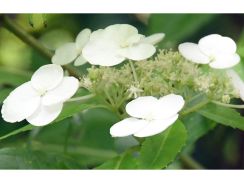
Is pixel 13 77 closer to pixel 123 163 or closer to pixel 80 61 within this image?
pixel 80 61

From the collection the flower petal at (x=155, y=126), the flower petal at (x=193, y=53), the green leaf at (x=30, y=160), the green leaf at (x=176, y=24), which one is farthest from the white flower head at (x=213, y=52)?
the green leaf at (x=176, y=24)

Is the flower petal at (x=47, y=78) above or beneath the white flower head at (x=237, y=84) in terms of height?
above

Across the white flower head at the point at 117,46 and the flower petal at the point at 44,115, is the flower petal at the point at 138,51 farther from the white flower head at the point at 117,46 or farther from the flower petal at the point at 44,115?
the flower petal at the point at 44,115

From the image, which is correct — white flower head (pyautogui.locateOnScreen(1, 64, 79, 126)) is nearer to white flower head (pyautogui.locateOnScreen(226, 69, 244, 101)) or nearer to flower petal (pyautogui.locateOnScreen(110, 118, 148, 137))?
flower petal (pyautogui.locateOnScreen(110, 118, 148, 137))

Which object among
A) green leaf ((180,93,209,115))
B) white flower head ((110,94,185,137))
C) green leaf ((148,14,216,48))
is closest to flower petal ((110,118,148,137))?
white flower head ((110,94,185,137))

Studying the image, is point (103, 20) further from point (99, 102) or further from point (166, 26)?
point (99, 102)

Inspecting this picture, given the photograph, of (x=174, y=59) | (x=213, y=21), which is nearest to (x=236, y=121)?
(x=174, y=59)
